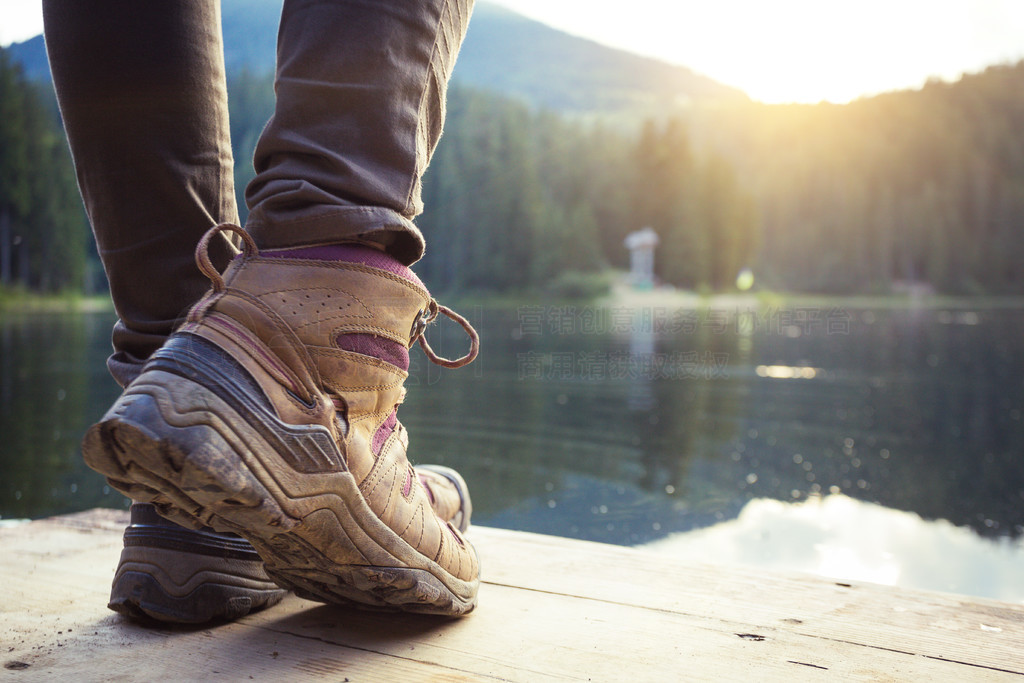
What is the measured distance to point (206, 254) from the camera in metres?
0.62

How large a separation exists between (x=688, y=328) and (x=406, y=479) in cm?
1210

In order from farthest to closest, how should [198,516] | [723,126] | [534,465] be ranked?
[723,126], [534,465], [198,516]

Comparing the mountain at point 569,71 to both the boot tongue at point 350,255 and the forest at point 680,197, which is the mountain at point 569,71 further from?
the boot tongue at point 350,255

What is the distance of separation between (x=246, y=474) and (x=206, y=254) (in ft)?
0.65

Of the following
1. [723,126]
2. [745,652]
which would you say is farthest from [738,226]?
[723,126]

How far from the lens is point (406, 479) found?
73 centimetres

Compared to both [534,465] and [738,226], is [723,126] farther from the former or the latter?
[534,465]

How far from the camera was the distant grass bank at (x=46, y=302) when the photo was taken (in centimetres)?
1733

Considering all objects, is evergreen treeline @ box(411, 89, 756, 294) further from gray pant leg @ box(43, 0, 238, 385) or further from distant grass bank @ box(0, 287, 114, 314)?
gray pant leg @ box(43, 0, 238, 385)

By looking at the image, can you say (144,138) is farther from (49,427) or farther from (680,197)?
(680,197)

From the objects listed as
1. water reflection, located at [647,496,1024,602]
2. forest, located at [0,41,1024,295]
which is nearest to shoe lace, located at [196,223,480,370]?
water reflection, located at [647,496,1024,602]

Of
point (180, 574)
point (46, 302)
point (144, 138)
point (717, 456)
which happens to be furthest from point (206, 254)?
point (46, 302)

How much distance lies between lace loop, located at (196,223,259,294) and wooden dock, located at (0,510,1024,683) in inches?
13.1

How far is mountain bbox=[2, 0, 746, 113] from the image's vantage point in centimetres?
10006
